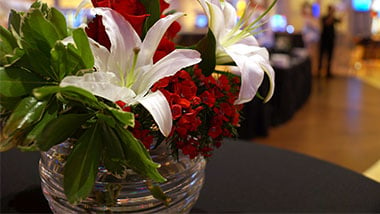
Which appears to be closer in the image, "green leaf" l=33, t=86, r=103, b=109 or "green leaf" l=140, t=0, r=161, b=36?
"green leaf" l=33, t=86, r=103, b=109

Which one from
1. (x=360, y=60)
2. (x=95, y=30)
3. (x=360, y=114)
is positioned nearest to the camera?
(x=95, y=30)

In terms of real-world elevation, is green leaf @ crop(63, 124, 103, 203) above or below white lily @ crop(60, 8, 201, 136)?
below

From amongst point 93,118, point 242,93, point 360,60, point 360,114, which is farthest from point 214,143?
point 360,60

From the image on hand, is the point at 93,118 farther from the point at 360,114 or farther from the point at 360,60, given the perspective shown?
the point at 360,60

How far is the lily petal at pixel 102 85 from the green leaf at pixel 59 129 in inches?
1.6

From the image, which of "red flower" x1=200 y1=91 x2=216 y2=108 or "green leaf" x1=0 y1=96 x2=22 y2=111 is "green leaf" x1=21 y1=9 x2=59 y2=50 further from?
"red flower" x1=200 y1=91 x2=216 y2=108

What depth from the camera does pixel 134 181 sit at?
2.09 feet

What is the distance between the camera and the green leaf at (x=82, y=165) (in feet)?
1.77

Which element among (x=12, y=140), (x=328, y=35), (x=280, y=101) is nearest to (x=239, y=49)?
(x=12, y=140)

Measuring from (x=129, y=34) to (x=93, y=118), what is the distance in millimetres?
124

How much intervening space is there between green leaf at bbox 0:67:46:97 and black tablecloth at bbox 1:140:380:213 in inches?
15.4

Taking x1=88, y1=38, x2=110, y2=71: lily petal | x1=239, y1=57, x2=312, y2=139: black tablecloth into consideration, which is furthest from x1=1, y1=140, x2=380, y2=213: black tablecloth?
x1=239, y1=57, x2=312, y2=139: black tablecloth

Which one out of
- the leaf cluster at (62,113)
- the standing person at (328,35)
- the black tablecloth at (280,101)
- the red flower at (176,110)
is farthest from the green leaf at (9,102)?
the standing person at (328,35)

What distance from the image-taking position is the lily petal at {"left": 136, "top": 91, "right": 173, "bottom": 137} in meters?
0.52
